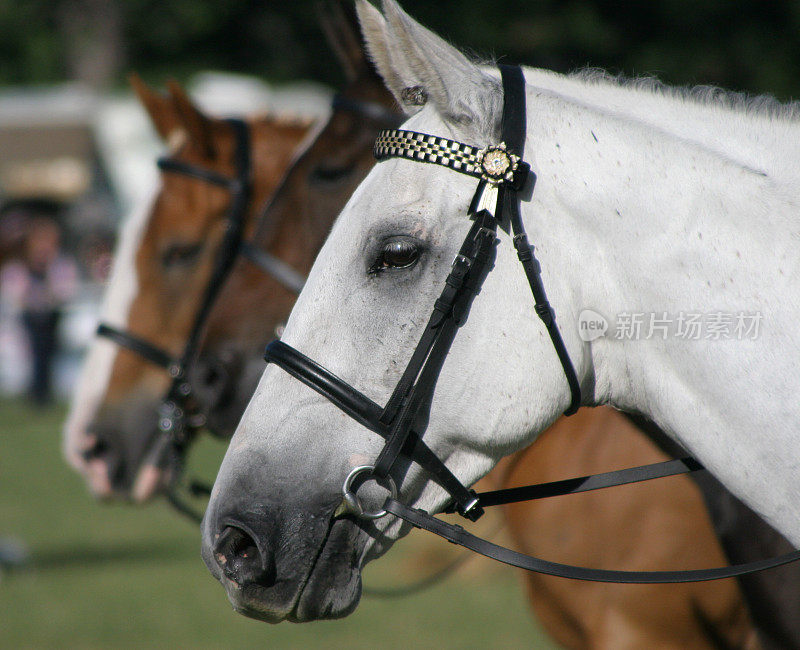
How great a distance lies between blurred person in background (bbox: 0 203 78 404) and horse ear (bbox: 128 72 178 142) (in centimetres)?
1050

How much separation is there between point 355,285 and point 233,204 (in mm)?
2182

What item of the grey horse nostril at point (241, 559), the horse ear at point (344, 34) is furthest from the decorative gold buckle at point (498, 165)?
the horse ear at point (344, 34)

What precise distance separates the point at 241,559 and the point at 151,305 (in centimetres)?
234


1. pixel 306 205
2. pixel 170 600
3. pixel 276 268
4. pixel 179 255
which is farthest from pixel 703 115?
pixel 170 600

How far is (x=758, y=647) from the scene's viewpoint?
9.14 ft

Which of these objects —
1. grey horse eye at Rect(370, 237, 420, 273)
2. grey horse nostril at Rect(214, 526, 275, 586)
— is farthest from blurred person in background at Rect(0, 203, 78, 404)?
grey horse eye at Rect(370, 237, 420, 273)

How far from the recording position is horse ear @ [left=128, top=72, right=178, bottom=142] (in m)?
4.52

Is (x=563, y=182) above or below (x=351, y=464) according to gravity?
above

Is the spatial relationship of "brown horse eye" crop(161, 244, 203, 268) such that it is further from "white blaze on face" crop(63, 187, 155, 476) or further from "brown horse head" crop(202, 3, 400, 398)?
"brown horse head" crop(202, 3, 400, 398)

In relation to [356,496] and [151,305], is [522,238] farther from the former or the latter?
[151,305]

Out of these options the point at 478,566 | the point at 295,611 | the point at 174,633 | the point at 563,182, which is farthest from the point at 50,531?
the point at 563,182

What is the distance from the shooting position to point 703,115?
1989mm

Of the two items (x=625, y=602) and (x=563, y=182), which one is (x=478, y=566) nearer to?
(x=625, y=602)

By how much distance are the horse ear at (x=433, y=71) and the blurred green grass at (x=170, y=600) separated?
4.21m
